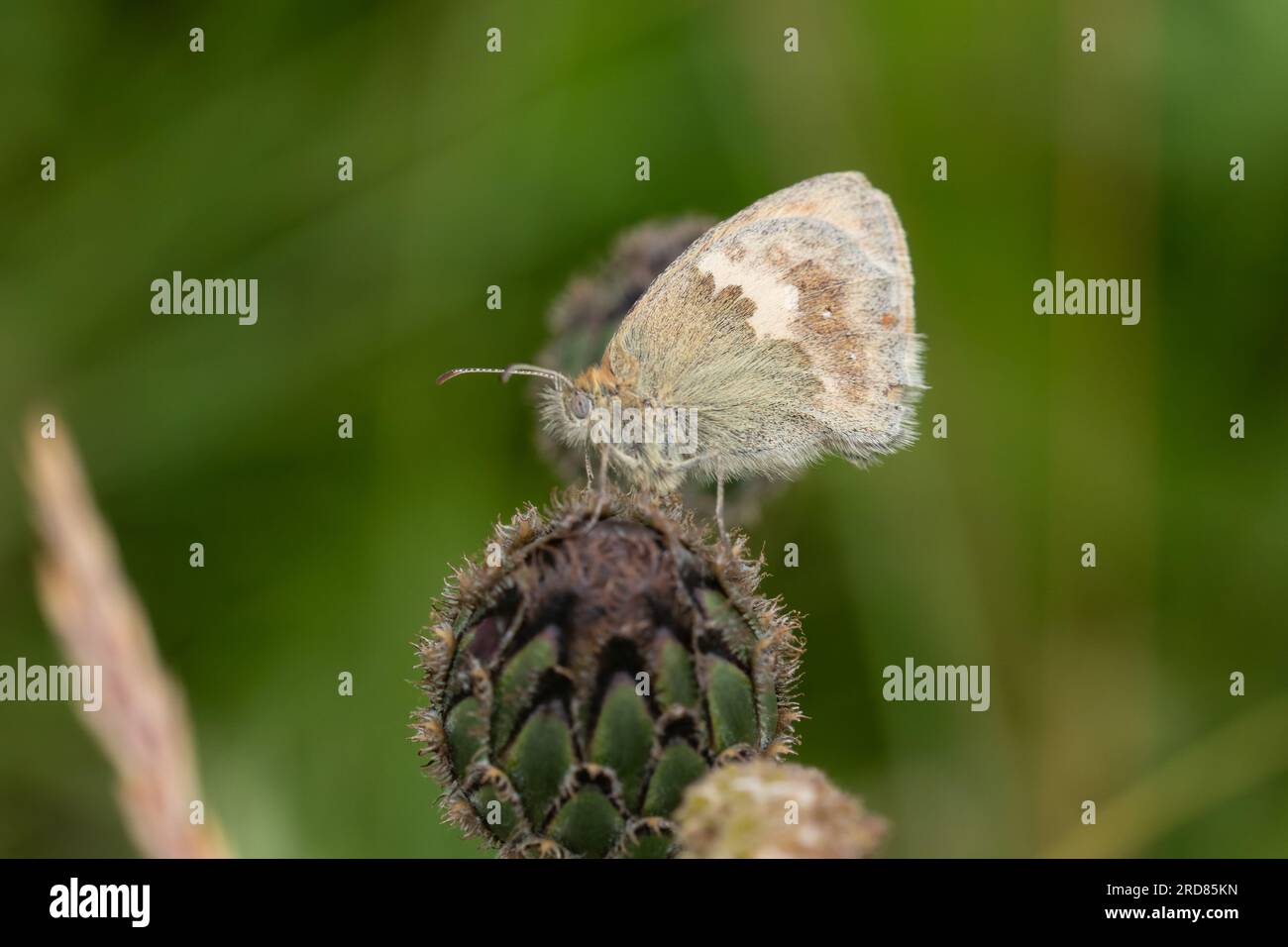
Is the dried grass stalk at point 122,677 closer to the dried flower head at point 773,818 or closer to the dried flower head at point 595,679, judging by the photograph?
the dried flower head at point 595,679

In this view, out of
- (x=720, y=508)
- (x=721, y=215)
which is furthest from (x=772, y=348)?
(x=721, y=215)

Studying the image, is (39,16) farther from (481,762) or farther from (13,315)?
(481,762)

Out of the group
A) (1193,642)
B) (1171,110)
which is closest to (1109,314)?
Result: (1171,110)

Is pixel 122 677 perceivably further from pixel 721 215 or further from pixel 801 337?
pixel 721 215

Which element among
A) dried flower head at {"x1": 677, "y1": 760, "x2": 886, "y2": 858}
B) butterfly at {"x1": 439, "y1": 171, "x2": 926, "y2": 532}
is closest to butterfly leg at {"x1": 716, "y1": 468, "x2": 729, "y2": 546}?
butterfly at {"x1": 439, "y1": 171, "x2": 926, "y2": 532}

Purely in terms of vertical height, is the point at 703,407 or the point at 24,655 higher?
the point at 703,407

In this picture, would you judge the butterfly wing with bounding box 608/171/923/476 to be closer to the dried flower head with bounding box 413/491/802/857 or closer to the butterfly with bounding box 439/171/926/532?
the butterfly with bounding box 439/171/926/532
